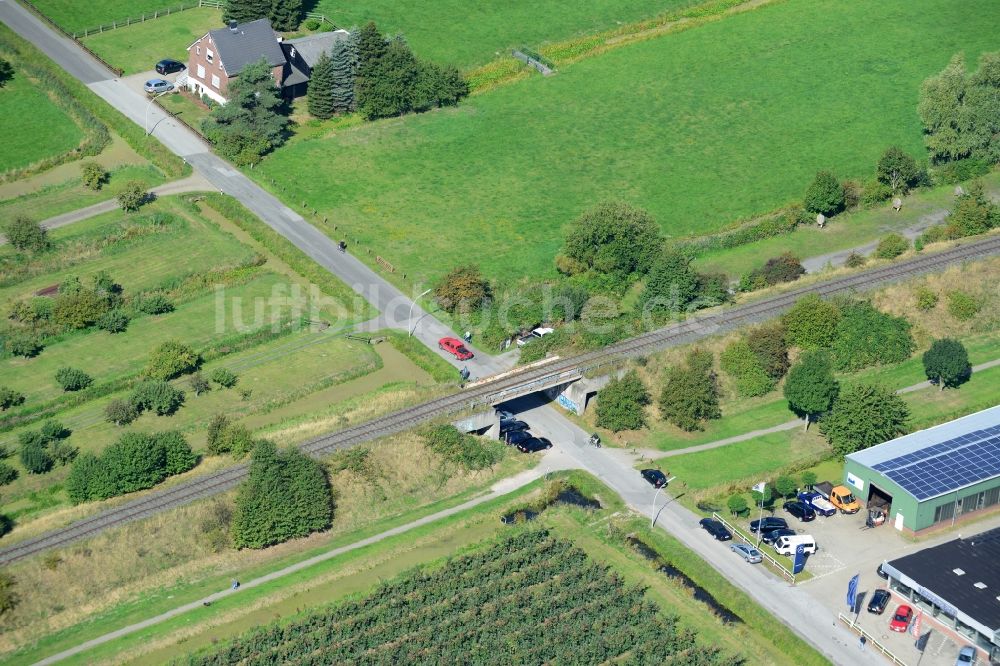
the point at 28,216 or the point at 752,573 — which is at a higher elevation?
the point at 28,216

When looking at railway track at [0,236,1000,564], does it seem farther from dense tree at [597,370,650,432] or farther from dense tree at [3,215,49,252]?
dense tree at [3,215,49,252]

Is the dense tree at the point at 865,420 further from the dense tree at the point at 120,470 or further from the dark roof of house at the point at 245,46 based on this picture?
the dark roof of house at the point at 245,46

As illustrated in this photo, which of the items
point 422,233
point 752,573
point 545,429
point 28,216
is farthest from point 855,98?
point 28,216

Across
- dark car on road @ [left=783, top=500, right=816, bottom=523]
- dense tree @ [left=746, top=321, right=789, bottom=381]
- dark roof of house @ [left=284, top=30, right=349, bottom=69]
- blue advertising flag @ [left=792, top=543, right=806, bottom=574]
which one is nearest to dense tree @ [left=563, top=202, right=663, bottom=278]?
dense tree @ [left=746, top=321, right=789, bottom=381]

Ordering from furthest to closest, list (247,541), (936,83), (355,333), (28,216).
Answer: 1. (936,83)
2. (28,216)
3. (355,333)
4. (247,541)

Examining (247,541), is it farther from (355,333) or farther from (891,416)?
(891,416)

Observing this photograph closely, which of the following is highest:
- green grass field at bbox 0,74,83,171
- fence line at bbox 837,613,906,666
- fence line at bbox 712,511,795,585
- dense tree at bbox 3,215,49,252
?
green grass field at bbox 0,74,83,171
